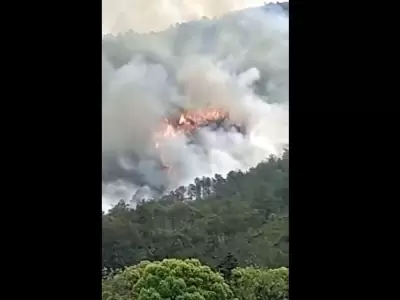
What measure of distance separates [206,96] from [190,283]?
1.64 ft

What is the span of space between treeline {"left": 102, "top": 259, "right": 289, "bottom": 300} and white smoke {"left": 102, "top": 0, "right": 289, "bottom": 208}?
20cm

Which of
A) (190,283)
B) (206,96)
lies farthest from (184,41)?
(190,283)

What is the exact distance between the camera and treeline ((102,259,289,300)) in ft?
4.55

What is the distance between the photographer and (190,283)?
1.40 metres

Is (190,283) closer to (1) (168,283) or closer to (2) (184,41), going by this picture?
(1) (168,283)

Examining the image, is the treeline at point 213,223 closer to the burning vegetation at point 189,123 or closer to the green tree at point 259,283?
the green tree at point 259,283

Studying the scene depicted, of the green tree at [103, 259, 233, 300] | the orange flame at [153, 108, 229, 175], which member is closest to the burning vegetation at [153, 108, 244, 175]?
the orange flame at [153, 108, 229, 175]

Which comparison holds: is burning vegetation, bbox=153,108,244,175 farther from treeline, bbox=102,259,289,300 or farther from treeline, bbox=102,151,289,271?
treeline, bbox=102,259,289,300

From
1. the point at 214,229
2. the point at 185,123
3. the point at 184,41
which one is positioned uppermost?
the point at 184,41

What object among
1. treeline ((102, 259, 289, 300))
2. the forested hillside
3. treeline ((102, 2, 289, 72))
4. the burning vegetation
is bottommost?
treeline ((102, 259, 289, 300))

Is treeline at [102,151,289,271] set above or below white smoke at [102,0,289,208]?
below

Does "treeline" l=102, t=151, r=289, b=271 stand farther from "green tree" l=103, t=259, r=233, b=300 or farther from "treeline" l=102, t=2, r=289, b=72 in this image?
"treeline" l=102, t=2, r=289, b=72
